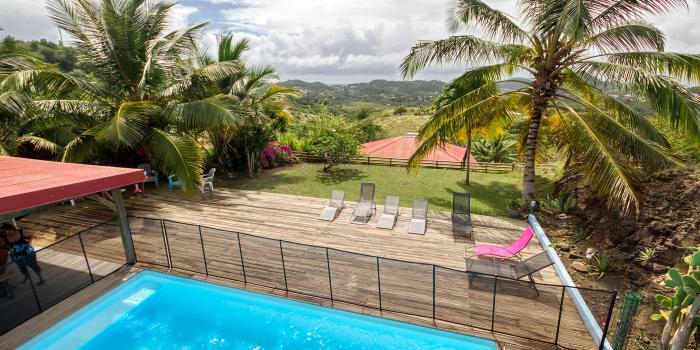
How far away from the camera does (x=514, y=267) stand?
791 centimetres

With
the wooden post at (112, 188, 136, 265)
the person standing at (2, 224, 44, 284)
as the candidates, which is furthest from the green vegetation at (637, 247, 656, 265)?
the person standing at (2, 224, 44, 284)

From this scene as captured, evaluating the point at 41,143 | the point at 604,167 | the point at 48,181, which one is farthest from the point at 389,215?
the point at 41,143

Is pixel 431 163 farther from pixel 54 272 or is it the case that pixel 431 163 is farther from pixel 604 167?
pixel 54 272

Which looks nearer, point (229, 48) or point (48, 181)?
point (48, 181)

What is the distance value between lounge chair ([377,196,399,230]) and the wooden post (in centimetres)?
729

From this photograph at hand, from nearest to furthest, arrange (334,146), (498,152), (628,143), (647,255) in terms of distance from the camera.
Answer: (647,255), (628,143), (334,146), (498,152)

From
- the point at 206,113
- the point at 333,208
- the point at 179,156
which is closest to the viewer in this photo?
the point at 179,156

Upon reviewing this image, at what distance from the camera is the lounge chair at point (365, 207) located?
490 inches

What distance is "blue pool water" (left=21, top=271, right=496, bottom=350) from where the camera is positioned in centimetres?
711

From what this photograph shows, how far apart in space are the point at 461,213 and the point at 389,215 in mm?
2421

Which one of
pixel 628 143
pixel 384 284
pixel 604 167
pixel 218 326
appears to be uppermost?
pixel 628 143

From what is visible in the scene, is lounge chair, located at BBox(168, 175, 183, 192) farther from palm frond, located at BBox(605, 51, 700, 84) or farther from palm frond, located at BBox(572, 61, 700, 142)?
palm frond, located at BBox(605, 51, 700, 84)

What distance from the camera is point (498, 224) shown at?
11.8 metres

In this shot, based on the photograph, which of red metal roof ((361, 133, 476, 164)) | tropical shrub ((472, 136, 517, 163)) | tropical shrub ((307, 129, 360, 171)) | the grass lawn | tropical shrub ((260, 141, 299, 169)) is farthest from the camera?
tropical shrub ((472, 136, 517, 163))
